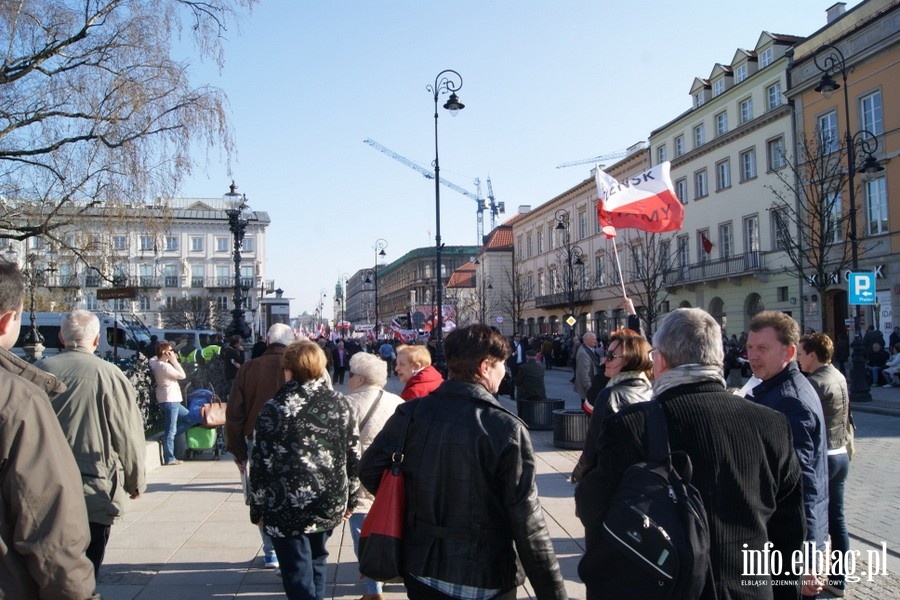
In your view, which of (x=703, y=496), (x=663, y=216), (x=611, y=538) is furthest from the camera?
(x=663, y=216)

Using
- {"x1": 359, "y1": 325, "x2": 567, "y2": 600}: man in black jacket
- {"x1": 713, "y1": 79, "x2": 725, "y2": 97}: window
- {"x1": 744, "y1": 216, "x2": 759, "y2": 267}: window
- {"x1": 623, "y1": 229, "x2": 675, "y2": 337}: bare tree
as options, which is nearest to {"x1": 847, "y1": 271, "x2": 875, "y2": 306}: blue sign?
{"x1": 359, "y1": 325, "x2": 567, "y2": 600}: man in black jacket

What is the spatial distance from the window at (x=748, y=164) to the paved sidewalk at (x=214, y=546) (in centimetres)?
3142

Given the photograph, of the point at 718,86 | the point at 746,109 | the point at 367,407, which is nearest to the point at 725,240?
the point at 746,109

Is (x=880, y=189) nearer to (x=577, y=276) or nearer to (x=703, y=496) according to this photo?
(x=577, y=276)

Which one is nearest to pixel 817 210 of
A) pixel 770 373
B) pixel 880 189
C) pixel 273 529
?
pixel 880 189

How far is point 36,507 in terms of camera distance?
2264 millimetres

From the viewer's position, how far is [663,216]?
10.2m

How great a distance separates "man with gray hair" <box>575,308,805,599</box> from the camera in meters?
2.55

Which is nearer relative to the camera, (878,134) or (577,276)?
(878,134)

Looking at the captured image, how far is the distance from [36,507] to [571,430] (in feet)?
32.9

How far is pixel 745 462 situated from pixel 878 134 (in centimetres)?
3236

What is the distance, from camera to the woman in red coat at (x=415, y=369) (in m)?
5.54

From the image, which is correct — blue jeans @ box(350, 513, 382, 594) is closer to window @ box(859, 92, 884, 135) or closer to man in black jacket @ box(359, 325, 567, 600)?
man in black jacket @ box(359, 325, 567, 600)

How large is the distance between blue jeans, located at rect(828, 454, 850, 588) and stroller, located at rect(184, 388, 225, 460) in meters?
8.06
